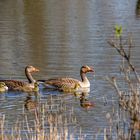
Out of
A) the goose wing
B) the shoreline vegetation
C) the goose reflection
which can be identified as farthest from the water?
the goose wing

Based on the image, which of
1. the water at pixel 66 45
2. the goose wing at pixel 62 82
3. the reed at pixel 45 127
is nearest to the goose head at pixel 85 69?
the water at pixel 66 45

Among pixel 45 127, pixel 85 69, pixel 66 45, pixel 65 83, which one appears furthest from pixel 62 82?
pixel 66 45

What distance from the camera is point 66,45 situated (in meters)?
23.2

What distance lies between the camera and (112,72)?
1789 cm

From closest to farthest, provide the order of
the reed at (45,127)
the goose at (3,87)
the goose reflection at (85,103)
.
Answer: the reed at (45,127)
the goose reflection at (85,103)
the goose at (3,87)

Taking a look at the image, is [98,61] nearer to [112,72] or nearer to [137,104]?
[112,72]

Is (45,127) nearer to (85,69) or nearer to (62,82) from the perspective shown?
(62,82)

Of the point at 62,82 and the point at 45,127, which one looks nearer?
the point at 45,127

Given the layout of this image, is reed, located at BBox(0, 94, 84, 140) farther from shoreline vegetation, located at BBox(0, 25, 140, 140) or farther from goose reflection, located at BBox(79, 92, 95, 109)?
goose reflection, located at BBox(79, 92, 95, 109)

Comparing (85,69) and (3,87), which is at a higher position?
(85,69)

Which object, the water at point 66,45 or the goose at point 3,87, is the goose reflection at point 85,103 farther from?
the goose at point 3,87

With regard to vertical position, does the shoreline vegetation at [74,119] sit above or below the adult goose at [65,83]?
above

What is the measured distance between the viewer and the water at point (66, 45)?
1462 centimetres

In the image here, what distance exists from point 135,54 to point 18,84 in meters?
5.35
